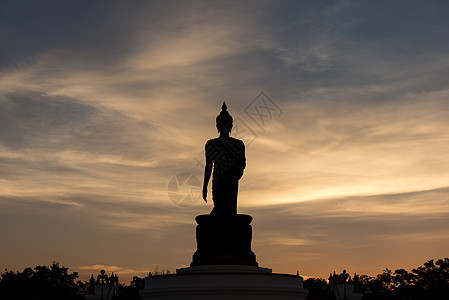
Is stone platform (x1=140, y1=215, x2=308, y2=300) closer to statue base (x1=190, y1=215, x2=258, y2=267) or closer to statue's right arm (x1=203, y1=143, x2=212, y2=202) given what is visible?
statue base (x1=190, y1=215, x2=258, y2=267)

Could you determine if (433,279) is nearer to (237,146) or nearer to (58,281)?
(58,281)

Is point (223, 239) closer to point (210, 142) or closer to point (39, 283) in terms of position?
point (210, 142)

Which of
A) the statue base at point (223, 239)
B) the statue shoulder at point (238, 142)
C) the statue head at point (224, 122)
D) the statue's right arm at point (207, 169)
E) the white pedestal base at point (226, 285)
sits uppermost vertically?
the statue head at point (224, 122)

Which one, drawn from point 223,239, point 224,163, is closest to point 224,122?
point 224,163

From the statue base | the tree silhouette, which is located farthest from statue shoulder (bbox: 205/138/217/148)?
the tree silhouette

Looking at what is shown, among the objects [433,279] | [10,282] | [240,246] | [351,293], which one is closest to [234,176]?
[240,246]

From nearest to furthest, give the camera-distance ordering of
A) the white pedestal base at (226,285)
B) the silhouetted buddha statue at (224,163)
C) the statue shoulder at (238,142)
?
1. the white pedestal base at (226,285)
2. the silhouetted buddha statue at (224,163)
3. the statue shoulder at (238,142)

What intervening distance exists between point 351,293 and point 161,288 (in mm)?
14004

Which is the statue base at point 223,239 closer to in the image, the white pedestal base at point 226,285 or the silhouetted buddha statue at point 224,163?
the silhouetted buddha statue at point 224,163

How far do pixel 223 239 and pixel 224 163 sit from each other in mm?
3054

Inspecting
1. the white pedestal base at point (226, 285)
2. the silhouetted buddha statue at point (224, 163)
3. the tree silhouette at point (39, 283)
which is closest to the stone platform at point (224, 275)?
the white pedestal base at point (226, 285)

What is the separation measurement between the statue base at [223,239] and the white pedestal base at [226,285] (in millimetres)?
1494

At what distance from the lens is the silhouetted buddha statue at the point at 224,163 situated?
2492 cm

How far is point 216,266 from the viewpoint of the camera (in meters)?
22.1
